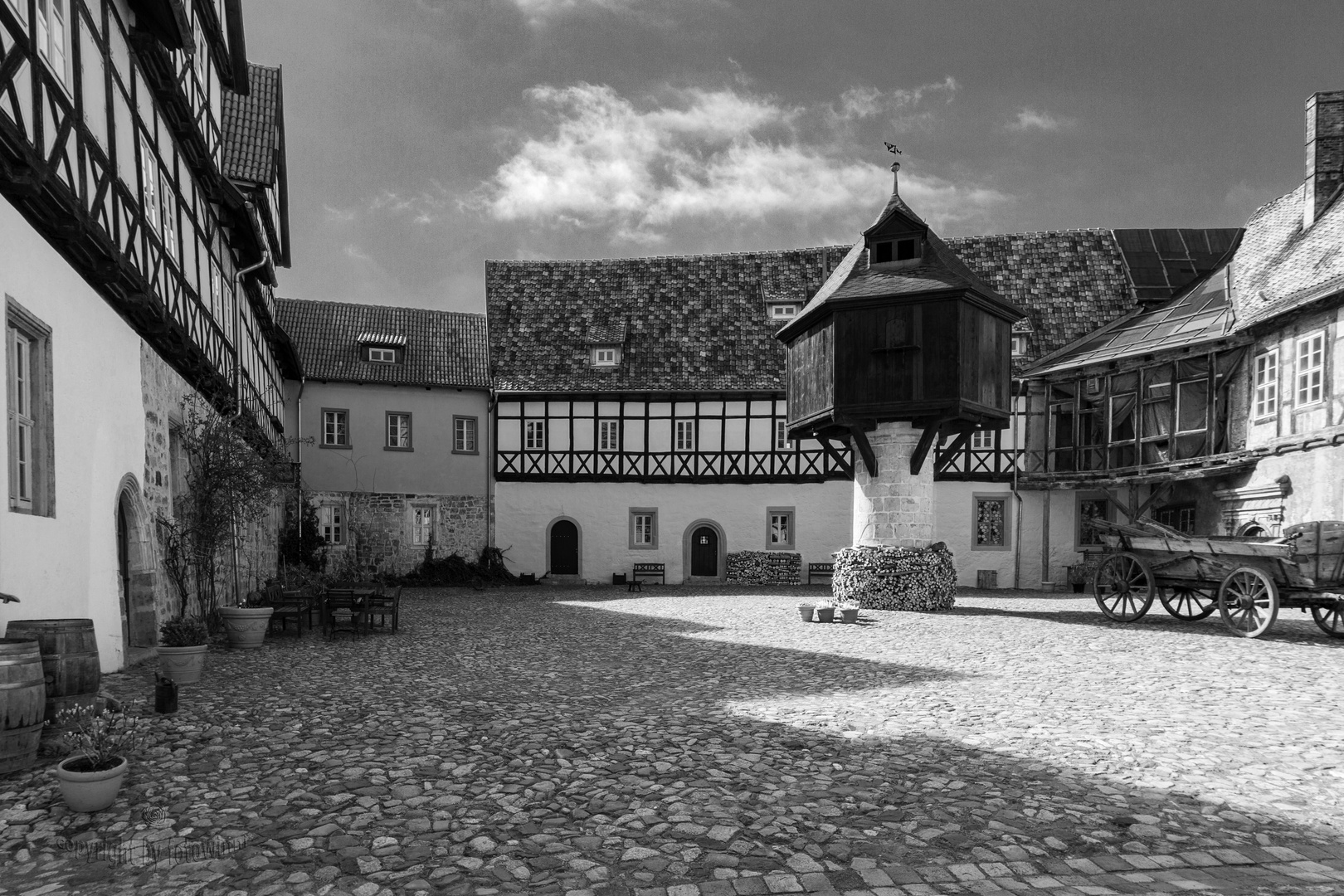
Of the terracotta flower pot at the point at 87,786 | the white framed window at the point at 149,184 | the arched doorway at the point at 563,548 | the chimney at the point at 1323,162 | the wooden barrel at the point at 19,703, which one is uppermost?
the chimney at the point at 1323,162

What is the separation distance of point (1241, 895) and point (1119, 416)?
2204cm

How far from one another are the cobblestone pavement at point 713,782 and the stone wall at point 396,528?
16657mm

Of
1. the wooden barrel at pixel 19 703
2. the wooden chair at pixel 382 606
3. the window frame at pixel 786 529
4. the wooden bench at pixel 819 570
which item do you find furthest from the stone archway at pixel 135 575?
the wooden bench at pixel 819 570

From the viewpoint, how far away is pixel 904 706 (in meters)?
8.00

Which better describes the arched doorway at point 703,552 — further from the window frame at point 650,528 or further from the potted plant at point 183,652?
the potted plant at point 183,652

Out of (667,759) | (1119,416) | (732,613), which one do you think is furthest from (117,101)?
(1119,416)

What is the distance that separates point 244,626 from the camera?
1135cm

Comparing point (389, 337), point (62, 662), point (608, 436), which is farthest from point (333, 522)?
point (62, 662)

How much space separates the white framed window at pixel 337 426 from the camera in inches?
1077

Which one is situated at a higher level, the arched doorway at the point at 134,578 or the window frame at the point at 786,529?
the arched doorway at the point at 134,578

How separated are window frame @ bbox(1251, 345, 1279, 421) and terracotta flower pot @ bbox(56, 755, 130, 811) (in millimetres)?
21268

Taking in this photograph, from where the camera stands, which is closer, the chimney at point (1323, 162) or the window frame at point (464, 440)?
the chimney at point (1323, 162)

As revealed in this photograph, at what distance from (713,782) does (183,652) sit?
5.71m

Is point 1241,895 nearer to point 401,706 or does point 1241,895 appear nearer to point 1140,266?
point 401,706
